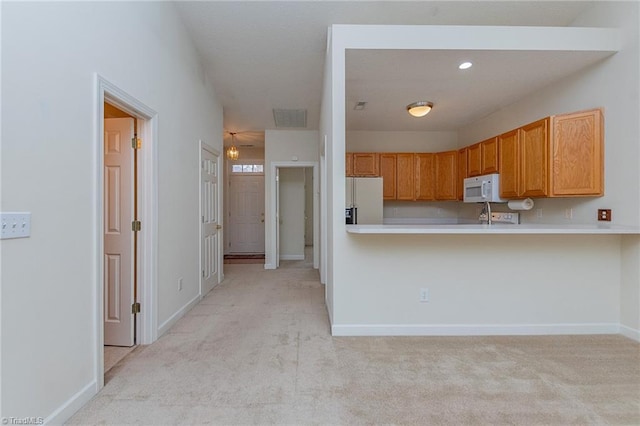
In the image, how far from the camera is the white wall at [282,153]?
19.7 feet

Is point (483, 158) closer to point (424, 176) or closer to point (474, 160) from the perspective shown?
point (474, 160)

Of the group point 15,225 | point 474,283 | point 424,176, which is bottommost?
point 474,283

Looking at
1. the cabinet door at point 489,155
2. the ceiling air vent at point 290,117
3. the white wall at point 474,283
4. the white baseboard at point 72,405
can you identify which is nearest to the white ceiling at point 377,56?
the cabinet door at point 489,155

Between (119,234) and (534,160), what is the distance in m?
4.09

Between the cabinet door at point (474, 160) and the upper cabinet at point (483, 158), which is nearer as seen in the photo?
the upper cabinet at point (483, 158)

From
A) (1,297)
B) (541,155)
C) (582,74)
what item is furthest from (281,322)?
(582,74)

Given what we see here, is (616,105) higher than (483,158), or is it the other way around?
(616,105)

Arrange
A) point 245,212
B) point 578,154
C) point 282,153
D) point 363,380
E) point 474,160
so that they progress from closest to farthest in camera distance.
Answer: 1. point 363,380
2. point 578,154
3. point 474,160
4. point 282,153
5. point 245,212

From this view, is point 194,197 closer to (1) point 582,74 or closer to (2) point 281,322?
(2) point 281,322

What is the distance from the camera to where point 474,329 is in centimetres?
278

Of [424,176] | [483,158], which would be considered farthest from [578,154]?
[424,176]

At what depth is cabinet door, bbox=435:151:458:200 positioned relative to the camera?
17.2 feet

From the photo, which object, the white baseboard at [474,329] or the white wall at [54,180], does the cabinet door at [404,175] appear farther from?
the white wall at [54,180]

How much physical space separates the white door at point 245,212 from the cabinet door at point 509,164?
5.50 meters
